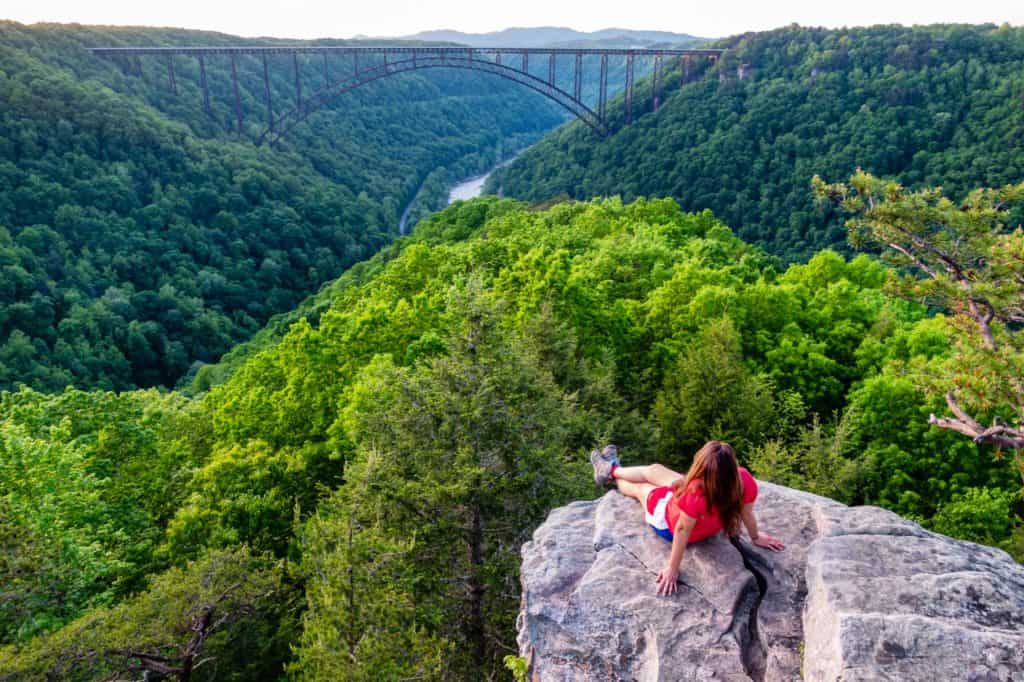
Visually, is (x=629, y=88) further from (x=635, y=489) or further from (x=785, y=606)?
(x=785, y=606)

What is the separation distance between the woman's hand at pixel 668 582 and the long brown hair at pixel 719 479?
731 mm

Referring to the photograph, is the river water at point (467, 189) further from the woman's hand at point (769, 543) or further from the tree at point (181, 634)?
the woman's hand at point (769, 543)

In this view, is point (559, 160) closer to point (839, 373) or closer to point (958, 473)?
point (839, 373)

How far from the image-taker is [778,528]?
7520mm

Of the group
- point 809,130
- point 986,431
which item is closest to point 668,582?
point 986,431

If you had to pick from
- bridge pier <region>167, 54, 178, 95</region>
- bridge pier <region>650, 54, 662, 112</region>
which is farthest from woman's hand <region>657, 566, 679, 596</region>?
bridge pier <region>167, 54, 178, 95</region>

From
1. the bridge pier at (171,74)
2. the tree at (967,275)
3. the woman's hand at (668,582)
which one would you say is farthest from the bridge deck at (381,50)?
the woman's hand at (668,582)

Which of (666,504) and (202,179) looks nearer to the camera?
(666,504)

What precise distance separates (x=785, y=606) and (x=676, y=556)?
3.77 ft

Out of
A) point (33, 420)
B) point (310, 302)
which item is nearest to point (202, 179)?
point (310, 302)

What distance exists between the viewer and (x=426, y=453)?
1268 centimetres

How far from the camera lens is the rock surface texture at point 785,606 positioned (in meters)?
5.20

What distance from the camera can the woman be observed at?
6.59 meters

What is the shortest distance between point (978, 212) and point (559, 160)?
88.5 metres
